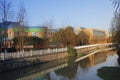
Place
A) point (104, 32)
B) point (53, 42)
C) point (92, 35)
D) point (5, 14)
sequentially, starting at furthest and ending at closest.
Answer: point (104, 32), point (92, 35), point (53, 42), point (5, 14)

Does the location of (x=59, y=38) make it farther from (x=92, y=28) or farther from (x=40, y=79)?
(x=92, y=28)

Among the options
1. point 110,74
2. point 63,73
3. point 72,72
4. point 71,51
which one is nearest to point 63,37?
point 71,51

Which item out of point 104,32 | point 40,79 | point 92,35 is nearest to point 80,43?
point 92,35

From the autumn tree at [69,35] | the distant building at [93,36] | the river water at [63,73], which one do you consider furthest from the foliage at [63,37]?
the distant building at [93,36]

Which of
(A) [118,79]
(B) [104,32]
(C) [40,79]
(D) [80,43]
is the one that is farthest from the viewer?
(B) [104,32]

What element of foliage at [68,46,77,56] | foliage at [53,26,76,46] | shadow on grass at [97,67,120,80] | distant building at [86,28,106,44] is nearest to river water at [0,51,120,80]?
shadow on grass at [97,67,120,80]

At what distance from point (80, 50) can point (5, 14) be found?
3406 cm

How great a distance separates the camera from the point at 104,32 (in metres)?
158

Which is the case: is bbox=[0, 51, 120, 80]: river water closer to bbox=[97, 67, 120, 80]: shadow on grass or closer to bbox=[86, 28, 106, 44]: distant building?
bbox=[97, 67, 120, 80]: shadow on grass

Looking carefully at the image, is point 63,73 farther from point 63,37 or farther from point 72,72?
point 63,37

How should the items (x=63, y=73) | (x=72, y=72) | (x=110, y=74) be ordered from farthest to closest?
(x=72, y=72) < (x=63, y=73) < (x=110, y=74)

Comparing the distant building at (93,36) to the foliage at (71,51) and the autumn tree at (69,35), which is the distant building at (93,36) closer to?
the autumn tree at (69,35)

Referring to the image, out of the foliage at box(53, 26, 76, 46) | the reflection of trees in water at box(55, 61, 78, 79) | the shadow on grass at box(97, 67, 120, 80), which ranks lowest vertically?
the reflection of trees in water at box(55, 61, 78, 79)

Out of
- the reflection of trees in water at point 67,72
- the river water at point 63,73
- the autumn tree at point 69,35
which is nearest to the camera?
the river water at point 63,73
